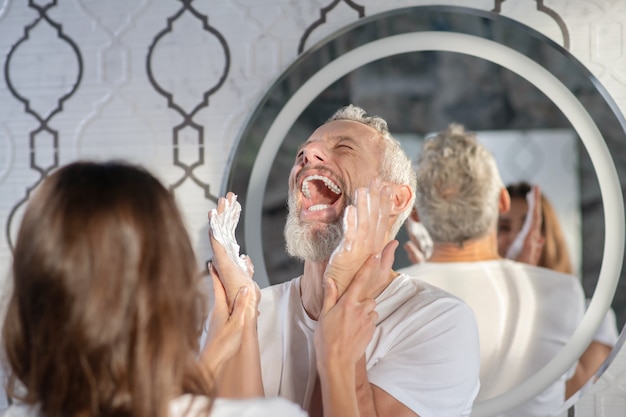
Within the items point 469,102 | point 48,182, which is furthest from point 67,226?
point 469,102

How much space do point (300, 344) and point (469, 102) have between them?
601mm

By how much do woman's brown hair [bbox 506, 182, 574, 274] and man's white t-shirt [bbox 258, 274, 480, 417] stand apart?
304 millimetres

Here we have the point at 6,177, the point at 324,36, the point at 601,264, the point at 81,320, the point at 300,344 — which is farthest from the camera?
the point at 6,177

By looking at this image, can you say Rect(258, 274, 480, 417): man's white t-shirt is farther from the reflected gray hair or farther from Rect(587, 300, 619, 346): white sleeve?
Rect(587, 300, 619, 346): white sleeve

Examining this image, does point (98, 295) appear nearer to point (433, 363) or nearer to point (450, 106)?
point (433, 363)

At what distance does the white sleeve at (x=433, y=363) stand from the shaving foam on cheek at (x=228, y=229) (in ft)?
0.94

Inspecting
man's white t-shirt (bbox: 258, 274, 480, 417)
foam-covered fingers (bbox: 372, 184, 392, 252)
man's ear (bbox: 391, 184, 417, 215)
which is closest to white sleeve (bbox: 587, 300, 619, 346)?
man's white t-shirt (bbox: 258, 274, 480, 417)

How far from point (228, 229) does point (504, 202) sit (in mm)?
559

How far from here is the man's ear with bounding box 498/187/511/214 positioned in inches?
56.8

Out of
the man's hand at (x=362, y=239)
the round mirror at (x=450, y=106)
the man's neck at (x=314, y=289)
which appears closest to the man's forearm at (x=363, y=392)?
the man's hand at (x=362, y=239)

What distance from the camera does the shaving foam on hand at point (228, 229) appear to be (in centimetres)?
123

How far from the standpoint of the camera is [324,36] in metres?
1.56

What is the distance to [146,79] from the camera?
1.66 metres

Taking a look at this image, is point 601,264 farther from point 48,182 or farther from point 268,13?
point 48,182
